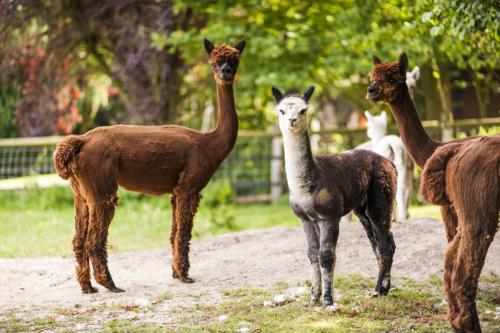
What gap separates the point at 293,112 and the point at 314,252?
3.91ft

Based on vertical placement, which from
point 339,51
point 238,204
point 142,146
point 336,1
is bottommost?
point 238,204

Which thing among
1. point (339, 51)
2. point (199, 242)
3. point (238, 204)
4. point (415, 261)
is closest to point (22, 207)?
point (238, 204)

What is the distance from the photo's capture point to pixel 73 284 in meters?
7.94

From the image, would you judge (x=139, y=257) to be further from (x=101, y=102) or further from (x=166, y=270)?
(x=101, y=102)

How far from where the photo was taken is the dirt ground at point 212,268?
703 centimetres

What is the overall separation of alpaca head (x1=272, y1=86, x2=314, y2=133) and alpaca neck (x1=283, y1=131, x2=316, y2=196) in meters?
0.06

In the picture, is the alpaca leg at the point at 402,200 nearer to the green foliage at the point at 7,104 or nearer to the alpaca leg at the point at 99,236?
the alpaca leg at the point at 99,236

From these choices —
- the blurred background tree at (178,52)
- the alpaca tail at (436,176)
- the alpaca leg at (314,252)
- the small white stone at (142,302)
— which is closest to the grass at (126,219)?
the blurred background tree at (178,52)

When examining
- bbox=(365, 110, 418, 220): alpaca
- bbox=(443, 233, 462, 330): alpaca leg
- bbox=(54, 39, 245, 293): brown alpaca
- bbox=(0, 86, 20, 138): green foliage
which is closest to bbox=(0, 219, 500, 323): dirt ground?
bbox=(54, 39, 245, 293): brown alpaca

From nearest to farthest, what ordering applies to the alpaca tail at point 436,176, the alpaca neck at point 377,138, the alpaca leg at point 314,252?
the alpaca tail at point 436,176
the alpaca leg at point 314,252
the alpaca neck at point 377,138

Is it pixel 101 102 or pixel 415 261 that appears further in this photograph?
pixel 101 102

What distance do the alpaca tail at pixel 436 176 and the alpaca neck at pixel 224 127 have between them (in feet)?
9.57

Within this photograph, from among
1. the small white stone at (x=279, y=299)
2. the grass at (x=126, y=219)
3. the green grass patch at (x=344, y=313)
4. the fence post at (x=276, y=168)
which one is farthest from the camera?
the fence post at (x=276, y=168)

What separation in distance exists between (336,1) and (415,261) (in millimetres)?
8944
